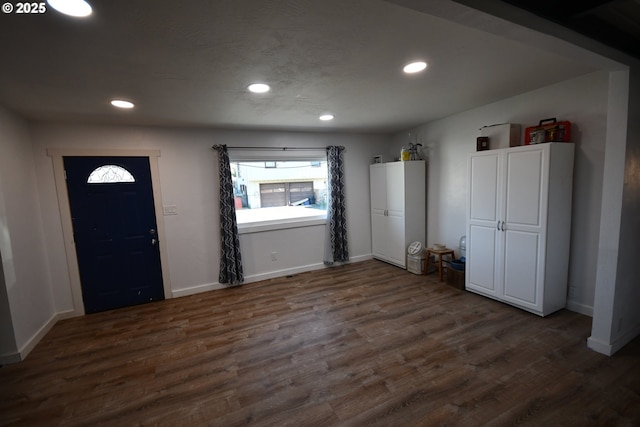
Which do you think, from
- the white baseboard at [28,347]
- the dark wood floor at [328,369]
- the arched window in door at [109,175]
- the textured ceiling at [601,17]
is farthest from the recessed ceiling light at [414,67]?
the white baseboard at [28,347]

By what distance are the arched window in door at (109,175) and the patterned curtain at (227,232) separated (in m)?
1.14

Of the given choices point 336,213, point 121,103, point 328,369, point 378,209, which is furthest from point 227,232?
point 378,209

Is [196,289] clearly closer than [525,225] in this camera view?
No

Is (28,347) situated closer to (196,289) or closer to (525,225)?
(196,289)

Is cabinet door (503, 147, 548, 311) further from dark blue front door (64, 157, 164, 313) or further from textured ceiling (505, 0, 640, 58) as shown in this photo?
dark blue front door (64, 157, 164, 313)

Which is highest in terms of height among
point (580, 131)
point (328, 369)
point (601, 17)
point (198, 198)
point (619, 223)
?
point (601, 17)

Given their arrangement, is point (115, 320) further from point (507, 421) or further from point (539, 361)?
point (539, 361)

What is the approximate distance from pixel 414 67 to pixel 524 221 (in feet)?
6.54

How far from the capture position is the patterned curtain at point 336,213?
183 inches

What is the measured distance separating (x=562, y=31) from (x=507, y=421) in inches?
90.9

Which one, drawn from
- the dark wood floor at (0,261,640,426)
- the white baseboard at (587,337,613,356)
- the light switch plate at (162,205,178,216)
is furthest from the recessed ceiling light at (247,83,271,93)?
the white baseboard at (587,337,613,356)

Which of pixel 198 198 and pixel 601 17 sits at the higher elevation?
pixel 601 17

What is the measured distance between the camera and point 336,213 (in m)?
4.73

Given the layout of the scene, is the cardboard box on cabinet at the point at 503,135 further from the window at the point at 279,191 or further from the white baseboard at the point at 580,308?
the window at the point at 279,191
